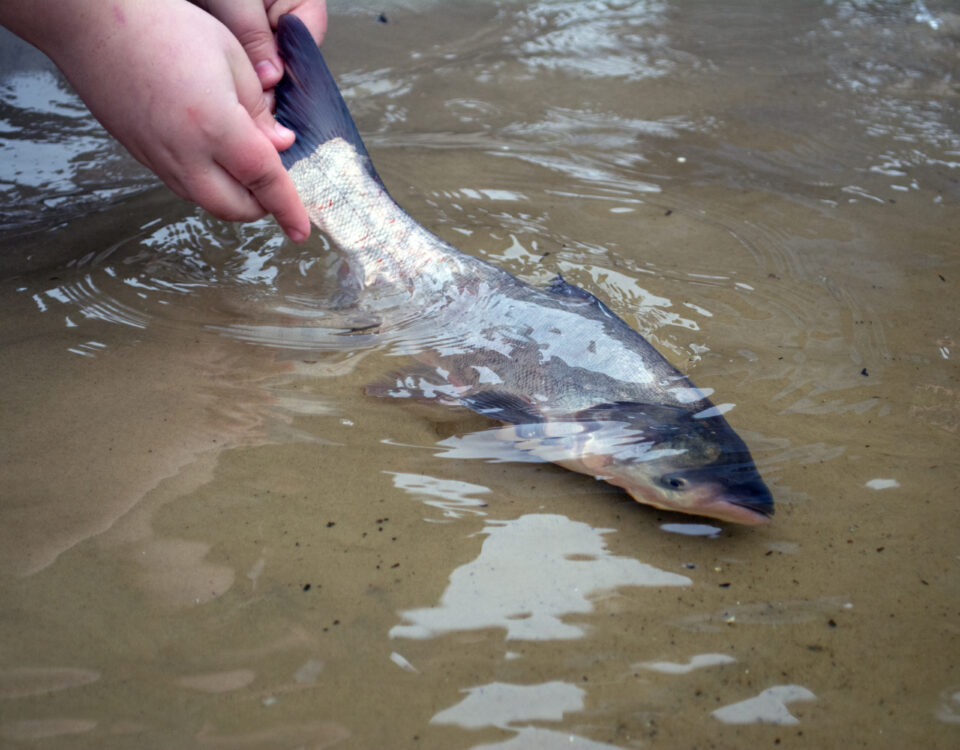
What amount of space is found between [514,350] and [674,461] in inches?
29.6

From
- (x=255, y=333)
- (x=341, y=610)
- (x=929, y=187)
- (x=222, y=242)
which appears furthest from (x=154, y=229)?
(x=929, y=187)

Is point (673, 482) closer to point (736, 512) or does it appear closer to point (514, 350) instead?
point (736, 512)

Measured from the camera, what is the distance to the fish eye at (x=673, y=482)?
93.8 inches

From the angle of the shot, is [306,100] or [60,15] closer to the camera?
[60,15]

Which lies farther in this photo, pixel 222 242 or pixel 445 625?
pixel 222 242

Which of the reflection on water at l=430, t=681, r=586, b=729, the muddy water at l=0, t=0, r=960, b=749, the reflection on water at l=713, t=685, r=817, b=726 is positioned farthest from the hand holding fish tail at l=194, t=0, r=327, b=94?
the reflection on water at l=713, t=685, r=817, b=726

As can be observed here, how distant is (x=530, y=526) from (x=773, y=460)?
84cm

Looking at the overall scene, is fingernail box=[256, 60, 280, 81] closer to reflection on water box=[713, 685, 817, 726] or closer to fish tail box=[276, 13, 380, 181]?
fish tail box=[276, 13, 380, 181]

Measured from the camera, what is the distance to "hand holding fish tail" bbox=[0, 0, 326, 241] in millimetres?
2543

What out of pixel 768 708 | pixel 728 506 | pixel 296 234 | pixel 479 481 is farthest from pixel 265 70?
pixel 768 708

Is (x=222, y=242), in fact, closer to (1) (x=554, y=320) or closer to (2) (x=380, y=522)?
(1) (x=554, y=320)

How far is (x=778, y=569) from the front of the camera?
7.22 feet

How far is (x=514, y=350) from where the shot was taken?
2.91 metres

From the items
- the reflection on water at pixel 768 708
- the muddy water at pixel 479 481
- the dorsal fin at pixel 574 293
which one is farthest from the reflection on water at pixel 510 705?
the dorsal fin at pixel 574 293
